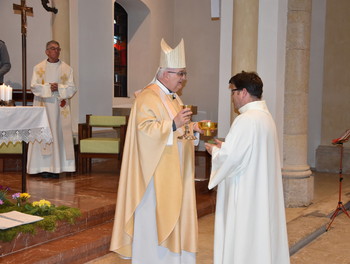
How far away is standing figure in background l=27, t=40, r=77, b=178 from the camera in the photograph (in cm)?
649

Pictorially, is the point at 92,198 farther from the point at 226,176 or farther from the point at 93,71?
the point at 93,71

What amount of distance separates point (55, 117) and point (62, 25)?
1.82m

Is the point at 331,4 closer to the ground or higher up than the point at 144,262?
higher up

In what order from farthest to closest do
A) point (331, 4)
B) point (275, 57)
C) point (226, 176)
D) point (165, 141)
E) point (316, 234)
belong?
point (331, 4) < point (275, 57) < point (316, 234) < point (165, 141) < point (226, 176)

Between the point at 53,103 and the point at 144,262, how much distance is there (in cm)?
351

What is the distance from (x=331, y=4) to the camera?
9.73 metres

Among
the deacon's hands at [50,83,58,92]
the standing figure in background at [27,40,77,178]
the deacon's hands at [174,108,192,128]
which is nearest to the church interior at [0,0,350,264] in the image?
the standing figure in background at [27,40,77,178]

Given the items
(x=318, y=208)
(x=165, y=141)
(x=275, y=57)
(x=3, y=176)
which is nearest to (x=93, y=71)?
(x=3, y=176)

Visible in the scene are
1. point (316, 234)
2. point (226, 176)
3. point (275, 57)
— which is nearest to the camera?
point (226, 176)

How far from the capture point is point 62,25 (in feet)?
25.0

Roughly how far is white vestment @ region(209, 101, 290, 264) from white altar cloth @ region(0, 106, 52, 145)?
7.36 ft

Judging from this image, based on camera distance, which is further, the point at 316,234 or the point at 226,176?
the point at 316,234

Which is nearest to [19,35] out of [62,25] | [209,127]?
[62,25]

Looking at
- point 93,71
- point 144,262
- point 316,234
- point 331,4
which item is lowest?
point 316,234
